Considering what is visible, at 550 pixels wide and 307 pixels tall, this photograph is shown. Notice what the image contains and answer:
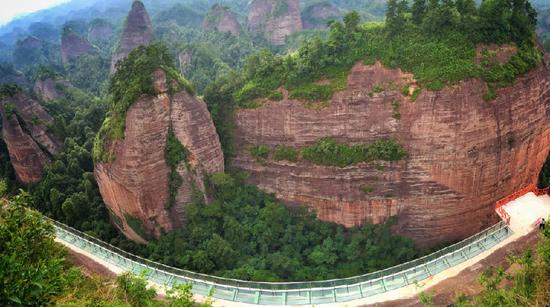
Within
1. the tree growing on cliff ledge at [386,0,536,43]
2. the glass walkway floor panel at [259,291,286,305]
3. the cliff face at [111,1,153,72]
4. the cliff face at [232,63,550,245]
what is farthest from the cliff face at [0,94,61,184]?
the cliff face at [111,1,153,72]

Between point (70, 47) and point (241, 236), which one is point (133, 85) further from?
point (70, 47)

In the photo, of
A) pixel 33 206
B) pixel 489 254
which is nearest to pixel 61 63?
pixel 33 206

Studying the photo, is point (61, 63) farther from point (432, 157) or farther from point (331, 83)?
point (432, 157)

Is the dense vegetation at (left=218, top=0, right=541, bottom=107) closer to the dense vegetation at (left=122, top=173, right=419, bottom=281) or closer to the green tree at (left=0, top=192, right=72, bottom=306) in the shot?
the dense vegetation at (left=122, top=173, right=419, bottom=281)

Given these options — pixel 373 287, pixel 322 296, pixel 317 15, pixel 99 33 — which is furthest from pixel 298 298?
pixel 99 33

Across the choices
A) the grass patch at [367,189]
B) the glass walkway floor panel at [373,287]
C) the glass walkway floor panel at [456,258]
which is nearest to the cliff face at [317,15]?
the grass patch at [367,189]

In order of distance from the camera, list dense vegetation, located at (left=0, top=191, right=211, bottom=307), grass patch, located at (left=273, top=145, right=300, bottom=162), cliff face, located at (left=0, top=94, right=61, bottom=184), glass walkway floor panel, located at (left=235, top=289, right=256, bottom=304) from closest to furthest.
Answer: dense vegetation, located at (left=0, top=191, right=211, bottom=307)
glass walkway floor panel, located at (left=235, top=289, right=256, bottom=304)
grass patch, located at (left=273, top=145, right=300, bottom=162)
cliff face, located at (left=0, top=94, right=61, bottom=184)

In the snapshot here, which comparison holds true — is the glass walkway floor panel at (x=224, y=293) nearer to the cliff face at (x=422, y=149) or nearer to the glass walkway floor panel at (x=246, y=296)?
the glass walkway floor panel at (x=246, y=296)
